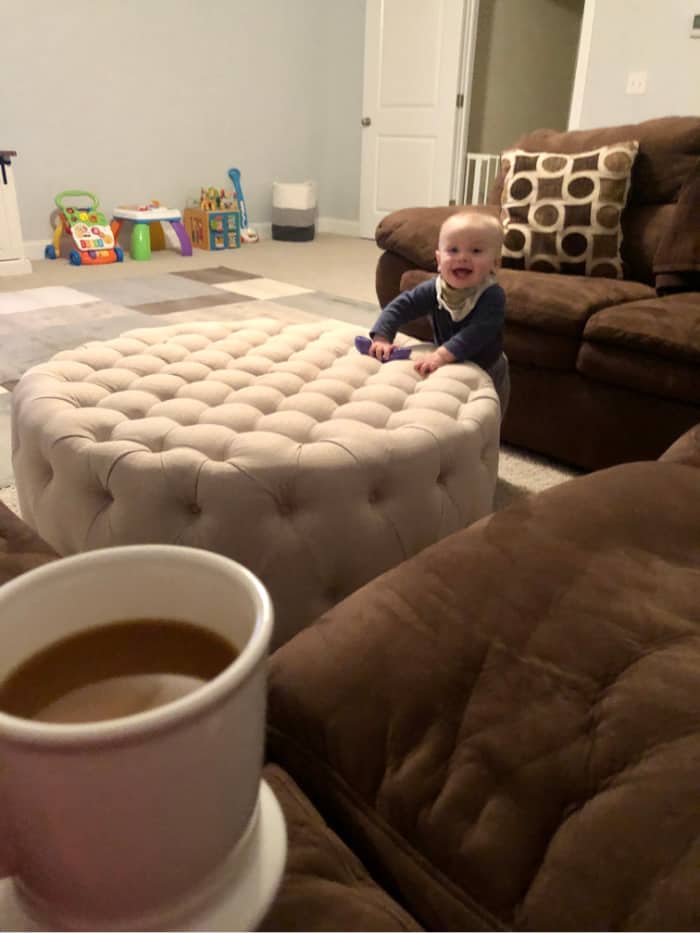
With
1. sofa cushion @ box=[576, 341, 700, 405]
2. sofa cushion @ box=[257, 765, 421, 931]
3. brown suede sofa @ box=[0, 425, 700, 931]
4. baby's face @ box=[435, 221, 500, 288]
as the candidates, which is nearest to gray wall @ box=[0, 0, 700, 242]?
sofa cushion @ box=[576, 341, 700, 405]

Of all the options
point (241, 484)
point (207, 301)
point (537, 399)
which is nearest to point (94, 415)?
point (241, 484)

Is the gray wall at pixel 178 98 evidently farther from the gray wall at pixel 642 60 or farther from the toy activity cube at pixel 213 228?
the gray wall at pixel 642 60

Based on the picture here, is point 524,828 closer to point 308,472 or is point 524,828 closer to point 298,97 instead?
point 308,472

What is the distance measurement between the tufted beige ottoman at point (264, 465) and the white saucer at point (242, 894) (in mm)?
747

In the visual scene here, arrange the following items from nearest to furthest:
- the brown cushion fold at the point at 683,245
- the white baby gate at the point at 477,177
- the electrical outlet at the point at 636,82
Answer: the brown cushion fold at the point at 683,245 < the electrical outlet at the point at 636,82 < the white baby gate at the point at 477,177

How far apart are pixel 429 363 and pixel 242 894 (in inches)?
51.6

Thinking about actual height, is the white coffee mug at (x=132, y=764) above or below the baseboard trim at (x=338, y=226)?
above

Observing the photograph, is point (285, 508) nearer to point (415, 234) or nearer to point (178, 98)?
point (415, 234)

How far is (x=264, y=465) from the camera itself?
1.12 m

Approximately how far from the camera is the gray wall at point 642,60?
12.4ft

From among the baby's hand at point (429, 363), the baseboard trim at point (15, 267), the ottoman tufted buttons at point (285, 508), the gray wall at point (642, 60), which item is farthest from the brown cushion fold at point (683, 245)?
the baseboard trim at point (15, 267)

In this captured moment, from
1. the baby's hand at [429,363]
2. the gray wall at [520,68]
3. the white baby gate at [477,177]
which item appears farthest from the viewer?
the gray wall at [520,68]

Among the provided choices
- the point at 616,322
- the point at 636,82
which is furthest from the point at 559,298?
the point at 636,82

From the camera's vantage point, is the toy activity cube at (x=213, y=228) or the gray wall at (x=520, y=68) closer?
the toy activity cube at (x=213, y=228)
